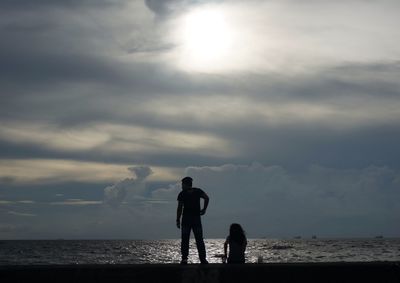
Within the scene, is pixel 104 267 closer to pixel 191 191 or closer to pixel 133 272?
pixel 133 272

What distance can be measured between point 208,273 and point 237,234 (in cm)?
370

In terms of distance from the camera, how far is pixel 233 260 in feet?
35.8

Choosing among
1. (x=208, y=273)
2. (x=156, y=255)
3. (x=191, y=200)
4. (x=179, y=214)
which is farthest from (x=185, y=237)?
(x=156, y=255)

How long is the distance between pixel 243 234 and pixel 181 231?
1198 millimetres

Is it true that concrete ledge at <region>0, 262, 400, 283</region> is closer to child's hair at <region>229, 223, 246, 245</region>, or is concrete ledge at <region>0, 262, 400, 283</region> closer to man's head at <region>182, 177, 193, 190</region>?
child's hair at <region>229, 223, 246, 245</region>

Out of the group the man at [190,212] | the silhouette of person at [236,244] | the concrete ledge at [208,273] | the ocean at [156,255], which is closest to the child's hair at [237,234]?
the silhouette of person at [236,244]

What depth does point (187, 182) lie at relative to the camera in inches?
435

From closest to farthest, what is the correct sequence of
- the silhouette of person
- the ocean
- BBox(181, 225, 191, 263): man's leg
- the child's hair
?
the silhouette of person, the child's hair, BBox(181, 225, 191, 263): man's leg, the ocean

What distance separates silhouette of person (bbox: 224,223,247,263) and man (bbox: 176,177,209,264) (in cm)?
52

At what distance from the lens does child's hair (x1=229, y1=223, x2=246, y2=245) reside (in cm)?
1100

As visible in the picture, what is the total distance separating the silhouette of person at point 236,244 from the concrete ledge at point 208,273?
10.5ft

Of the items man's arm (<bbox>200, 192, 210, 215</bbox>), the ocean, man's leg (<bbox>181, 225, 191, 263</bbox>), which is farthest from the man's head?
the ocean

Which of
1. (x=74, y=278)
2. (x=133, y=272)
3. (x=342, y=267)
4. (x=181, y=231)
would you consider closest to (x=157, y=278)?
(x=133, y=272)

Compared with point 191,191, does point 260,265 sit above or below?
below
